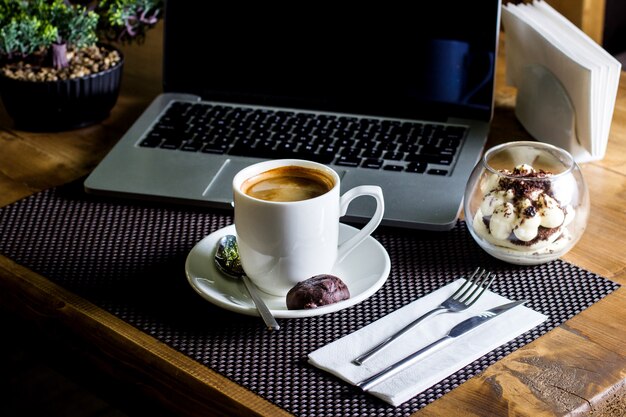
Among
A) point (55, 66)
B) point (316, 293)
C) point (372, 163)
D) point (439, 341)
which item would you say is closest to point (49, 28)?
point (55, 66)

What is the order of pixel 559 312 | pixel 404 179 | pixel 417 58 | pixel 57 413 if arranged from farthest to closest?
pixel 57 413, pixel 417 58, pixel 404 179, pixel 559 312

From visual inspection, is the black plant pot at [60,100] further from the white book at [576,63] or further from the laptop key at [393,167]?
the white book at [576,63]

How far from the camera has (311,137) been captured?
1070 millimetres

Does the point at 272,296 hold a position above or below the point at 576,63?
below

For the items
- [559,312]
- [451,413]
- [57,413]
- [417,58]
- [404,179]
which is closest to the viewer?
[451,413]

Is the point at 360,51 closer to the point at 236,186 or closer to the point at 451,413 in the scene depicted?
the point at 236,186

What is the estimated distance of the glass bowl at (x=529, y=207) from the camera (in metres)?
0.81

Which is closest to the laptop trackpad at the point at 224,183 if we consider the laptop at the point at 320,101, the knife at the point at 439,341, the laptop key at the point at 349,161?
the laptop at the point at 320,101

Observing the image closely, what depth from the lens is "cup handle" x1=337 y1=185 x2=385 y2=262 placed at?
78 cm

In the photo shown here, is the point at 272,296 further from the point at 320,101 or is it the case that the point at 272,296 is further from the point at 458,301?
the point at 320,101

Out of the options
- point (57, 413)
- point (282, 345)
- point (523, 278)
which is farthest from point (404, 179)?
point (57, 413)

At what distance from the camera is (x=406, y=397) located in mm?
646

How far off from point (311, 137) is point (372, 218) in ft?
0.95

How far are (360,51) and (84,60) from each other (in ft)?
1.26
